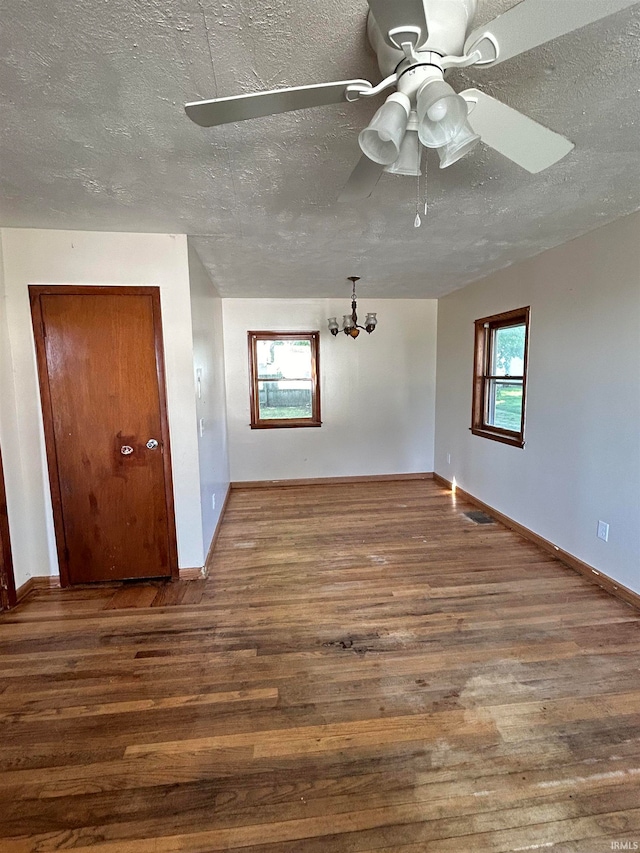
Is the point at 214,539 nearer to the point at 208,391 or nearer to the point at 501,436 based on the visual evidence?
the point at 208,391

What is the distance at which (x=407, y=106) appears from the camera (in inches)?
41.6

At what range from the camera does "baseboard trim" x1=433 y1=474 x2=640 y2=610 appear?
2457 mm

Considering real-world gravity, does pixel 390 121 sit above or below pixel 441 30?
below

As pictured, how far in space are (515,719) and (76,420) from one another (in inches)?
118

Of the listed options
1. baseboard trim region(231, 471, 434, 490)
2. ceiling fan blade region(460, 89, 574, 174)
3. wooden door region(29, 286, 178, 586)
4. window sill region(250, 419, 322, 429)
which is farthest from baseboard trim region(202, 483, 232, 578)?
ceiling fan blade region(460, 89, 574, 174)

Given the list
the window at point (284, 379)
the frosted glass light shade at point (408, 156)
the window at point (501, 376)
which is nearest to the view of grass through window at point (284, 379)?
the window at point (284, 379)

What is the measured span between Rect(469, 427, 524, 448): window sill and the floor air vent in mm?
804

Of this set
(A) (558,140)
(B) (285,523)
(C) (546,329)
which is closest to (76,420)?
(B) (285,523)

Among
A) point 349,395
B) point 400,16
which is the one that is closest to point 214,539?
point 349,395

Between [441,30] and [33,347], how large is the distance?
276 centimetres

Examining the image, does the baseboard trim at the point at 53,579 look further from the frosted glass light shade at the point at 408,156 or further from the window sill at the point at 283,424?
the frosted glass light shade at the point at 408,156

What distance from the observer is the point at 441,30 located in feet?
3.24

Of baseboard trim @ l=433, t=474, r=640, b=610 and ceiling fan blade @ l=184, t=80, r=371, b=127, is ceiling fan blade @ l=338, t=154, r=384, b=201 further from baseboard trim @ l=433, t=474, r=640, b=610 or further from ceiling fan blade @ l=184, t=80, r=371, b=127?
baseboard trim @ l=433, t=474, r=640, b=610

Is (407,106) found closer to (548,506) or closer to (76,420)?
(76,420)
